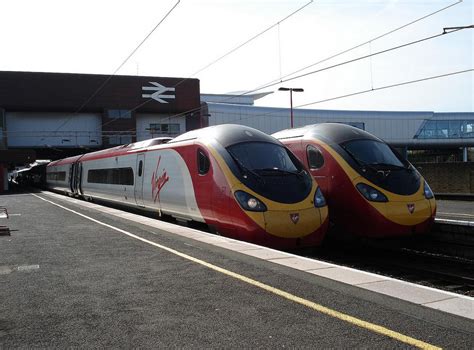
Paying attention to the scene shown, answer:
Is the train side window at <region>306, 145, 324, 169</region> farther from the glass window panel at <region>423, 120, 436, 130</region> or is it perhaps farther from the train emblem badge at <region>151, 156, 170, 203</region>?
the glass window panel at <region>423, 120, 436, 130</region>

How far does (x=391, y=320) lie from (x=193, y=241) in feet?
17.0

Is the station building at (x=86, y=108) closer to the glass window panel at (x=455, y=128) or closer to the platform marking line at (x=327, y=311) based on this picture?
the glass window panel at (x=455, y=128)

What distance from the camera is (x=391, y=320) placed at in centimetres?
437

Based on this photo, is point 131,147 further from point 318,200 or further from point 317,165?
point 318,200

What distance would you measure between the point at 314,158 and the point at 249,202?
3020 mm

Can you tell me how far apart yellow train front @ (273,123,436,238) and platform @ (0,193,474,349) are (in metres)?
3.26

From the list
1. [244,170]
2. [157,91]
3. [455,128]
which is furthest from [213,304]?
[455,128]

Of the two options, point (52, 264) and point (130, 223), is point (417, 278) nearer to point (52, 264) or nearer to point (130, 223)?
point (52, 264)

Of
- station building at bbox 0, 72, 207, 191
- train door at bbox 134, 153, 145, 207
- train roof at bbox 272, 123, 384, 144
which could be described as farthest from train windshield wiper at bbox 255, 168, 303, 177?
station building at bbox 0, 72, 207, 191

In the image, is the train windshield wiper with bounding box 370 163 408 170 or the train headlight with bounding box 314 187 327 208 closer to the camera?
the train headlight with bounding box 314 187 327 208

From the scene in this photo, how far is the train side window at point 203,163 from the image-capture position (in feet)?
35.3

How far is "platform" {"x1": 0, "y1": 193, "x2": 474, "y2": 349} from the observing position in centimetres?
406

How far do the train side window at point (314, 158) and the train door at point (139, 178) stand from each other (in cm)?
612

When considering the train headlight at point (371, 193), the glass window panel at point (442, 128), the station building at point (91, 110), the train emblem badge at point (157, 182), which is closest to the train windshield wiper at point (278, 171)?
the train headlight at point (371, 193)
